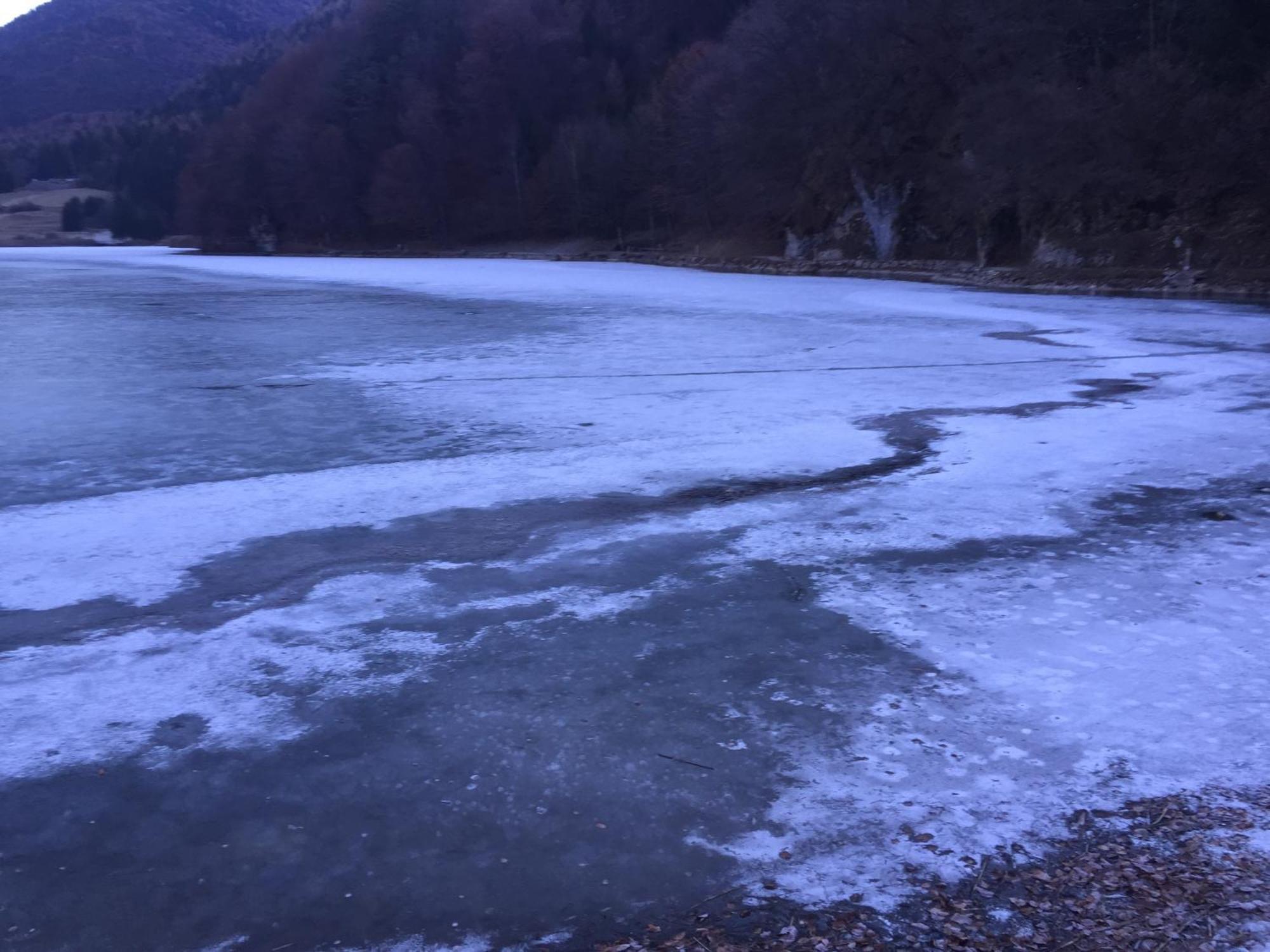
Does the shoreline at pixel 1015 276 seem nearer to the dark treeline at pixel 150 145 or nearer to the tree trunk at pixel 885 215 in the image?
the tree trunk at pixel 885 215

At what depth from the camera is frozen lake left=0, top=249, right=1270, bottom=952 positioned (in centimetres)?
362

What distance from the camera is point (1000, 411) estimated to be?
10.8m

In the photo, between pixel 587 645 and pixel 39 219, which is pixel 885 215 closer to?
pixel 587 645

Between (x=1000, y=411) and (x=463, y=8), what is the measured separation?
80.8 metres

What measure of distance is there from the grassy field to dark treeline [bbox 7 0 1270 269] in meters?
39.4

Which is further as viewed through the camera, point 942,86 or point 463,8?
point 463,8

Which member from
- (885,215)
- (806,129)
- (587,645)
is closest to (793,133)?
(806,129)

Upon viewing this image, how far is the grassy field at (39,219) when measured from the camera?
114750mm

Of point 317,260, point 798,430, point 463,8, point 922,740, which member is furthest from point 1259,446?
point 463,8

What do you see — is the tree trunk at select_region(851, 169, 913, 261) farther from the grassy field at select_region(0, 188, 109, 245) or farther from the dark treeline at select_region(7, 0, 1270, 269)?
the grassy field at select_region(0, 188, 109, 245)

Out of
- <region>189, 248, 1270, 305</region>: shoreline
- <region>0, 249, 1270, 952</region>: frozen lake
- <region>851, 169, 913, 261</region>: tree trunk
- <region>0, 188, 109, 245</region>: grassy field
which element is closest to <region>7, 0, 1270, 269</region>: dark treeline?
<region>851, 169, 913, 261</region>: tree trunk

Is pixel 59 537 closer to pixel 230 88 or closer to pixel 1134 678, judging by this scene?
pixel 1134 678

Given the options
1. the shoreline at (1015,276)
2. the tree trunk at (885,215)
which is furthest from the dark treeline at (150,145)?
the tree trunk at (885,215)

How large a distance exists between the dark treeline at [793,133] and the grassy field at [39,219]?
39448mm
